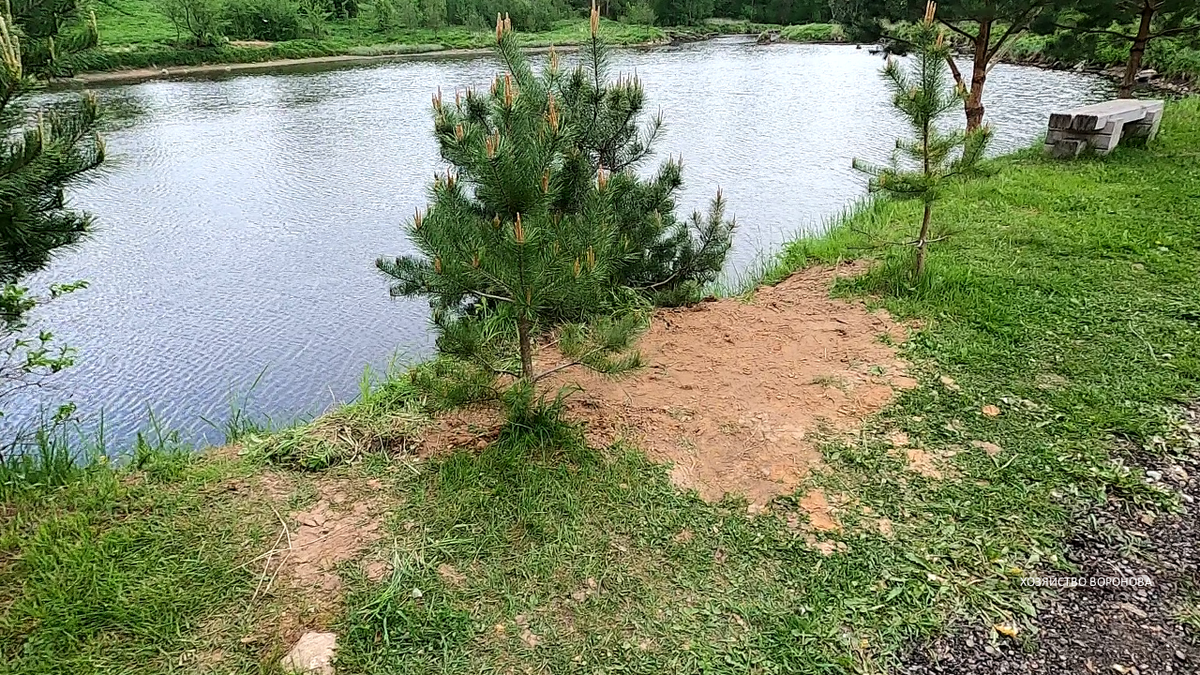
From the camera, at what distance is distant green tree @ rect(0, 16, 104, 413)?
249 centimetres

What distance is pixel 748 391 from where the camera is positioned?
12.2ft

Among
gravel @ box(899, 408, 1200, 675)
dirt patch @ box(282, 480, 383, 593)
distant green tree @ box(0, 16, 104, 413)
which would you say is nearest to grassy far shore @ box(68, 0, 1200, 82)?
distant green tree @ box(0, 16, 104, 413)

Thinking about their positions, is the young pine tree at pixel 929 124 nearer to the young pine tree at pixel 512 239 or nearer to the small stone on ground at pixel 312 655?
the young pine tree at pixel 512 239

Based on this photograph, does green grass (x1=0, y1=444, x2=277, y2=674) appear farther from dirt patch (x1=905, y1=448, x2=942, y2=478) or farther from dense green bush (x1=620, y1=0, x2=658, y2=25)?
dense green bush (x1=620, y1=0, x2=658, y2=25)

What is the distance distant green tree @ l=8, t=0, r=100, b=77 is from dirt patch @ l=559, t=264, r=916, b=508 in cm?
235

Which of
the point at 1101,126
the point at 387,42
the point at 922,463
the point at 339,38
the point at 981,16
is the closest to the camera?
the point at 922,463

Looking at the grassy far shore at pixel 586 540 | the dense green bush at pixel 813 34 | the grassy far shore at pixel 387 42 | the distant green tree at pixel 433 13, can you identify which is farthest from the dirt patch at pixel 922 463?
the distant green tree at pixel 433 13

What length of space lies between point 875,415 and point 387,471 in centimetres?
211

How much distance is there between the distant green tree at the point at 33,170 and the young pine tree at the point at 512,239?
3.79 feet

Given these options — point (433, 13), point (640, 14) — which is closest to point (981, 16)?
point (433, 13)

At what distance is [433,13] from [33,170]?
41.3 metres

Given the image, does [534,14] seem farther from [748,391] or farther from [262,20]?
[748,391]

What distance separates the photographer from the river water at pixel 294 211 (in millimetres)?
5762

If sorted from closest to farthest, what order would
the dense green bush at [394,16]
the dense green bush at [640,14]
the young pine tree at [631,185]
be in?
the young pine tree at [631,185] < the dense green bush at [394,16] < the dense green bush at [640,14]
